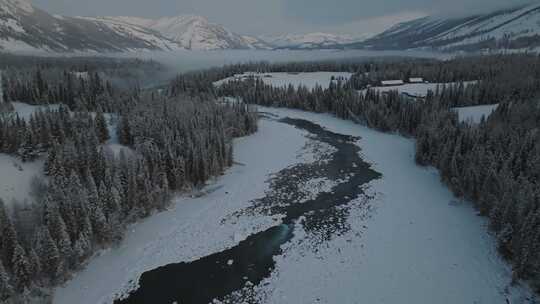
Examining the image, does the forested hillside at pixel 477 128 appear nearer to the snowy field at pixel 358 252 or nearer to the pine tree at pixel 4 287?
the snowy field at pixel 358 252

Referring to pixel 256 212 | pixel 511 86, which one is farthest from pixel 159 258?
pixel 511 86

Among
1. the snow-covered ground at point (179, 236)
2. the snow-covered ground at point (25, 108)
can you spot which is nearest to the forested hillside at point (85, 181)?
the snow-covered ground at point (179, 236)

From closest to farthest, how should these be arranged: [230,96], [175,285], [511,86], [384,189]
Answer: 1. [175,285]
2. [384,189]
3. [511,86]
4. [230,96]

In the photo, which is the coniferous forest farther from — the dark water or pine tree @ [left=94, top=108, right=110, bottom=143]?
the dark water

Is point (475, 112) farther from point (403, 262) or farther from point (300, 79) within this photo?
point (300, 79)

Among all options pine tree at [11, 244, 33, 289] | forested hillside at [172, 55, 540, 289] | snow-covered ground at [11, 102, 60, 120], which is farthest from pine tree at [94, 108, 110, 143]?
forested hillside at [172, 55, 540, 289]

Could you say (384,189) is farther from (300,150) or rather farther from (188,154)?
(188,154)
